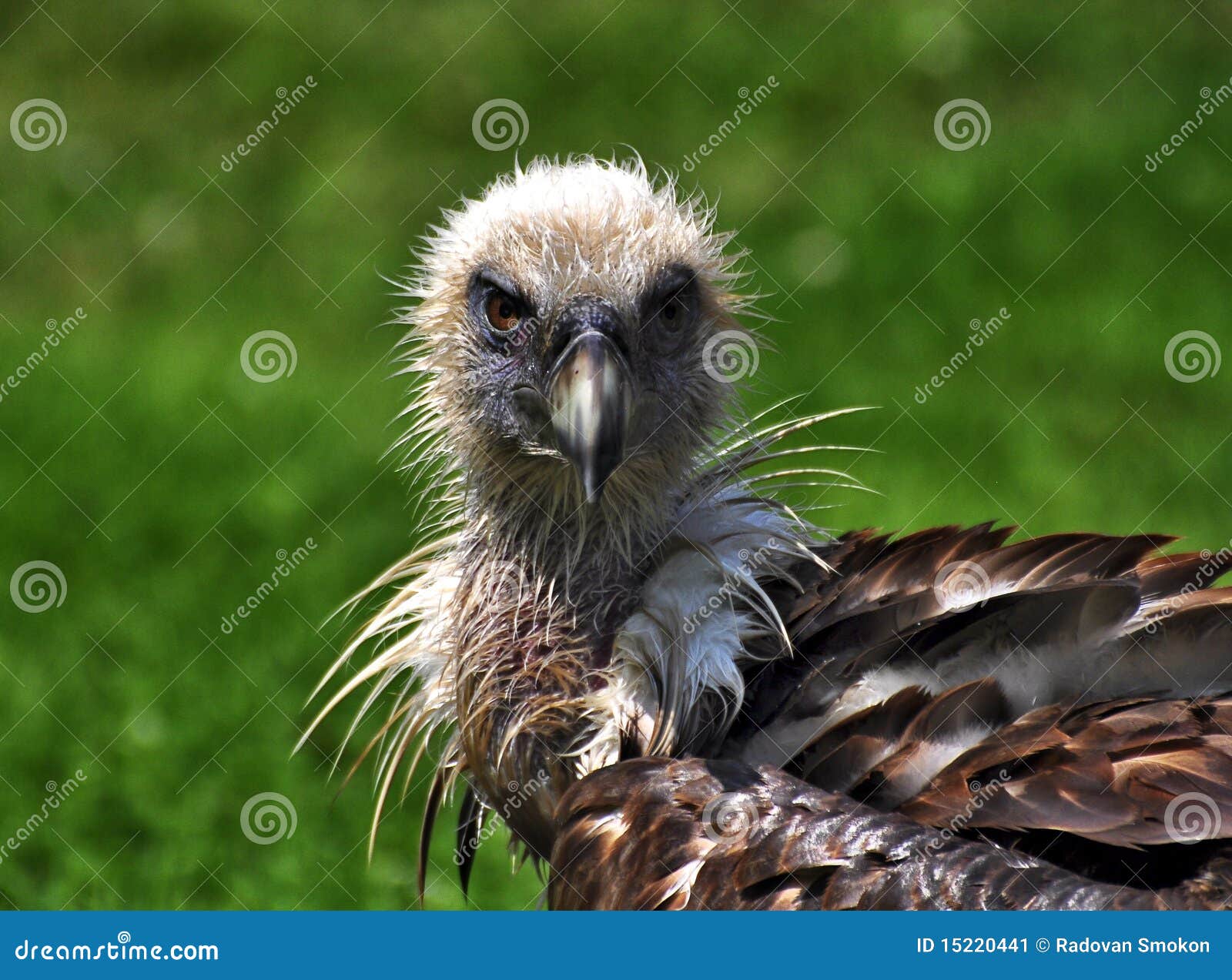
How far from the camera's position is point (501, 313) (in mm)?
4008

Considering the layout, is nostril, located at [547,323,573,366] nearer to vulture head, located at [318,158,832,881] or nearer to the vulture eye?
vulture head, located at [318,158,832,881]

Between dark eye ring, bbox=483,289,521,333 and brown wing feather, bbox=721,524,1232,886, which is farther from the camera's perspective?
dark eye ring, bbox=483,289,521,333

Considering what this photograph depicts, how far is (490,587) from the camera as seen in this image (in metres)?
4.02

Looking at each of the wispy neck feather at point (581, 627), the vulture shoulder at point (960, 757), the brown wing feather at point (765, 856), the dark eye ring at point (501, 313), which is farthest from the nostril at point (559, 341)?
the brown wing feather at point (765, 856)

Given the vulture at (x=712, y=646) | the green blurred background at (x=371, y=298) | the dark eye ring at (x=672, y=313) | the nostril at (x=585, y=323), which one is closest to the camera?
the vulture at (x=712, y=646)

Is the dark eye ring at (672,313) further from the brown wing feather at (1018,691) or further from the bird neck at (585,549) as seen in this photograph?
the brown wing feather at (1018,691)

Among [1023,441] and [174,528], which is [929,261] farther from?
[174,528]

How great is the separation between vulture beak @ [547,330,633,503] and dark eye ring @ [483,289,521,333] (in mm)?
310

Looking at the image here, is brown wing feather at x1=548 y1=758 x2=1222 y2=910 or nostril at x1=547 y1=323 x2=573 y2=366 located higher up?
nostril at x1=547 y1=323 x2=573 y2=366

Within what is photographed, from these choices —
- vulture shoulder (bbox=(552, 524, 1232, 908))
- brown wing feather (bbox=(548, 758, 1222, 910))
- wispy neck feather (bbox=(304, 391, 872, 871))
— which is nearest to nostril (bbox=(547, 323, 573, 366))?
wispy neck feather (bbox=(304, 391, 872, 871))

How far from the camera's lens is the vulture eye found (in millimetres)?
3975

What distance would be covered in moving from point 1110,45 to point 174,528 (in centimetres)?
650

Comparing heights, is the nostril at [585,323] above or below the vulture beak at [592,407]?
above

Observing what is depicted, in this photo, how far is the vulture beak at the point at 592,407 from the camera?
3.55m
